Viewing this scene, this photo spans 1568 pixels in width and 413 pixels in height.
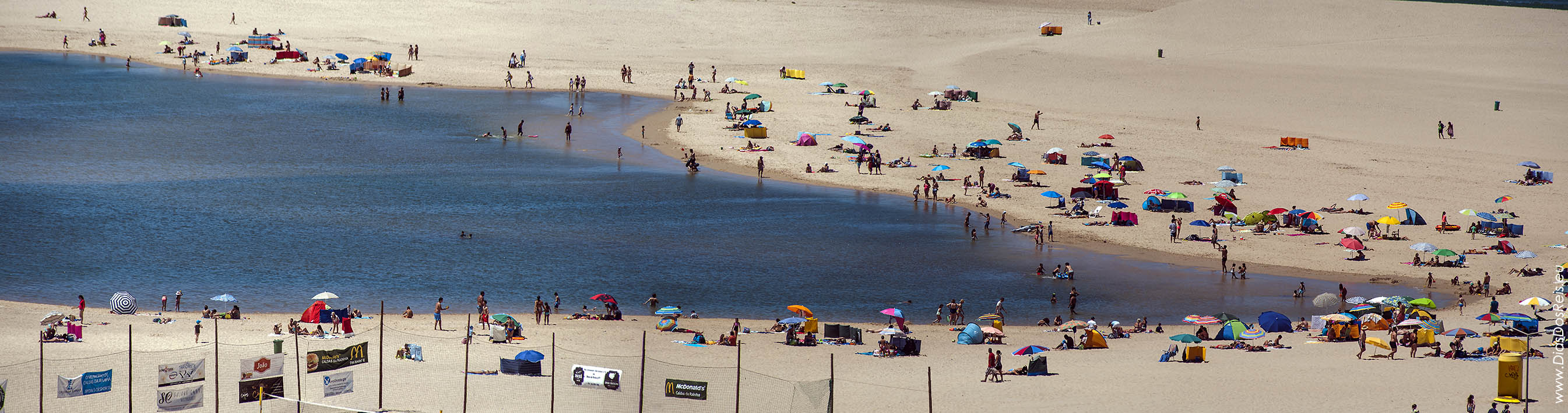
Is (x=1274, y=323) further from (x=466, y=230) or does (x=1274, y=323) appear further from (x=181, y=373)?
(x=466, y=230)

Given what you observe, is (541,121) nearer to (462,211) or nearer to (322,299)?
(462,211)

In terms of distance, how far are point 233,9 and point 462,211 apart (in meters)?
71.2

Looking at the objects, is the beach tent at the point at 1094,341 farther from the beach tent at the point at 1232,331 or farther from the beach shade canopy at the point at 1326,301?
the beach shade canopy at the point at 1326,301

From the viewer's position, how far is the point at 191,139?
75.6m

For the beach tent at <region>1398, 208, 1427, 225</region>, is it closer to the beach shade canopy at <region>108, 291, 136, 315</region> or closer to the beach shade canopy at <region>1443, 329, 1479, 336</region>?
the beach shade canopy at <region>1443, 329, 1479, 336</region>

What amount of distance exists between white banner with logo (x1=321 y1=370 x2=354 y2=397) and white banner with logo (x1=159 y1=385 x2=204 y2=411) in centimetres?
255

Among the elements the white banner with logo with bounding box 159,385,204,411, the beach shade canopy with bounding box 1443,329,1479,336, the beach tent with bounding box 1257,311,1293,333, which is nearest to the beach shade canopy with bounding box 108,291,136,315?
the white banner with logo with bounding box 159,385,204,411

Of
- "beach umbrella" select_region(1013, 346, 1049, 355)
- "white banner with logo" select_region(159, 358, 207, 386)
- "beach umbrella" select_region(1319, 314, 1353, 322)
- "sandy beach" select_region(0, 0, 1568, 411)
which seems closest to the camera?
"white banner with logo" select_region(159, 358, 207, 386)

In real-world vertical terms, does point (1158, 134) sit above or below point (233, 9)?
below

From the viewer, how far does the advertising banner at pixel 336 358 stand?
29.5m

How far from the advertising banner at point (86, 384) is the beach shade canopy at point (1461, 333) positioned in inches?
1375

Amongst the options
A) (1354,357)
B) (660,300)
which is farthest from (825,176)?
(1354,357)

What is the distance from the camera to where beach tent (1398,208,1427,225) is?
183ft

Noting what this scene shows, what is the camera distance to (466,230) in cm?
5581
